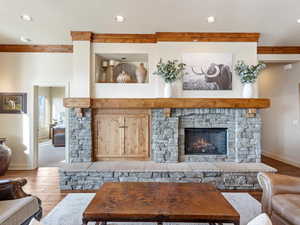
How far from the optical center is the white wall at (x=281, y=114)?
5840 mm

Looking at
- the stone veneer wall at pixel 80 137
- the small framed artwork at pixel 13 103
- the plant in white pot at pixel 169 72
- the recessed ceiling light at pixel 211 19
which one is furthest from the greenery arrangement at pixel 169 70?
the small framed artwork at pixel 13 103

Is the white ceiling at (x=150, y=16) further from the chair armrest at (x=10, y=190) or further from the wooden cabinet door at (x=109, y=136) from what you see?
the chair armrest at (x=10, y=190)

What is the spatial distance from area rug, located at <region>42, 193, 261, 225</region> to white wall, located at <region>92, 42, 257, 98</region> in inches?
81.8

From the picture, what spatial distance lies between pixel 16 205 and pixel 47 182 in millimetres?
2534

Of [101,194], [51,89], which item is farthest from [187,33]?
[51,89]

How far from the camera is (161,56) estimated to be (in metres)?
4.58

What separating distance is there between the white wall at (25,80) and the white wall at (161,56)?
1259mm

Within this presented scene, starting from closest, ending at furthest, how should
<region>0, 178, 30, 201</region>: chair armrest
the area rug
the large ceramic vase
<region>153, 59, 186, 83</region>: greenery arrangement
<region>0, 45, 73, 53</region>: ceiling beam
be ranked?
1. <region>0, 178, 30, 201</region>: chair armrest
2. the area rug
3. <region>153, 59, 186, 83</region>: greenery arrangement
4. the large ceramic vase
5. <region>0, 45, 73, 53</region>: ceiling beam

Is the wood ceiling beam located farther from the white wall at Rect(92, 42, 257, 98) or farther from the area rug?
the area rug

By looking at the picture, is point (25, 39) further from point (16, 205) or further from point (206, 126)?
point (206, 126)

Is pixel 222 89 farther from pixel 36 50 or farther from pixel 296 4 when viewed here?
pixel 36 50

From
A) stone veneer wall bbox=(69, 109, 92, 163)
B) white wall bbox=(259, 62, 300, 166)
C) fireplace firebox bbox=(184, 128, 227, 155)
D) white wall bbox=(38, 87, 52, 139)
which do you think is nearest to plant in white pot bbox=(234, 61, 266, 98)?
fireplace firebox bbox=(184, 128, 227, 155)

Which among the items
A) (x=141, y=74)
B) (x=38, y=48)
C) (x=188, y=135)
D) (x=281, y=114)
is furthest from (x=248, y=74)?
(x=38, y=48)

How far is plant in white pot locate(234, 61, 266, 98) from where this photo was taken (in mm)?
4406
